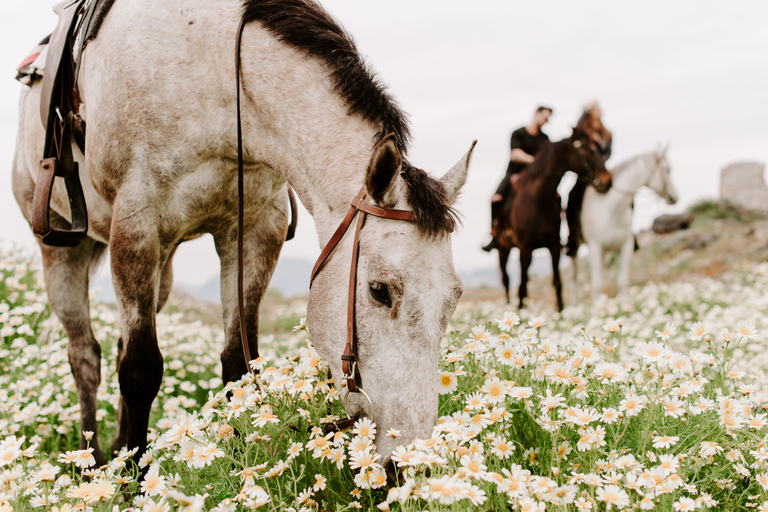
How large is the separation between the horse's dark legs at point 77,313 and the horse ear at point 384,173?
121 inches

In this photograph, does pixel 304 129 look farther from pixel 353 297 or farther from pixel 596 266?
pixel 596 266

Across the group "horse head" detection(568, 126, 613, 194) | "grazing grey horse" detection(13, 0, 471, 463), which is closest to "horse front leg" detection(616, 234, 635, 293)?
"horse head" detection(568, 126, 613, 194)

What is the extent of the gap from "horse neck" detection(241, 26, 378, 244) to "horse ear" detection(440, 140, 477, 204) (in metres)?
0.37

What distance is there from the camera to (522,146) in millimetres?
11180

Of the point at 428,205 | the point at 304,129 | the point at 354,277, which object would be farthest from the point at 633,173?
the point at 354,277

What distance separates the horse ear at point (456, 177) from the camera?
2.51 metres

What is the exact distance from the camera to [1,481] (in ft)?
6.35

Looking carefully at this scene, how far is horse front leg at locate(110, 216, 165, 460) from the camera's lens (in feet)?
9.86

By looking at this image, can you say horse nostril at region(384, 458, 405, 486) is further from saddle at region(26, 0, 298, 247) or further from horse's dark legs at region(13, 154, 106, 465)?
horse's dark legs at region(13, 154, 106, 465)

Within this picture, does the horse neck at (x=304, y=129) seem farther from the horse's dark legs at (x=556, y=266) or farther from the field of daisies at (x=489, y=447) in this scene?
the horse's dark legs at (x=556, y=266)

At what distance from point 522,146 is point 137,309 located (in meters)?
9.43

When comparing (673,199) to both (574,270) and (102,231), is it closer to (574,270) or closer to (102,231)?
(574,270)

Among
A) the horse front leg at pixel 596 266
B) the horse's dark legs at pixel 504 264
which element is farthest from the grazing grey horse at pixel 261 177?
the horse's dark legs at pixel 504 264

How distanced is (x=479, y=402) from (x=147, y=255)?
1.94m
